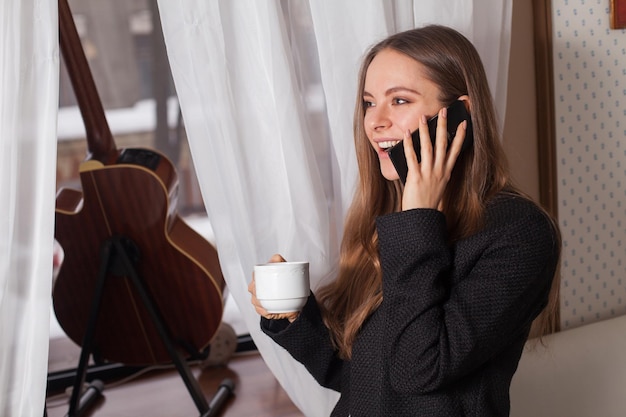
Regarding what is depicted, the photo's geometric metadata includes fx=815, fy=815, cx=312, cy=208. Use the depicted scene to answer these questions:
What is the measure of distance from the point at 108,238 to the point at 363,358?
3.08 feet

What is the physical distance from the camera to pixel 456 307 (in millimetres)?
1147

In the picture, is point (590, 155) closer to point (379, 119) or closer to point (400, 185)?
point (400, 185)

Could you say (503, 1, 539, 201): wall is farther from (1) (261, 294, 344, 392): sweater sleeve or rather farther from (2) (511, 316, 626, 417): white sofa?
(1) (261, 294, 344, 392): sweater sleeve

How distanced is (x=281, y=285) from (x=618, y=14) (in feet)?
3.84

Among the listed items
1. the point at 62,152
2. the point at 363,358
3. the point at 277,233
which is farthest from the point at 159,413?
the point at 62,152

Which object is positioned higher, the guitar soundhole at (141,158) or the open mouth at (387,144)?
the open mouth at (387,144)

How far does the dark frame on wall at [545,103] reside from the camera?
1.84 metres

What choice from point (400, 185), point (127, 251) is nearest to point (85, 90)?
point (127, 251)

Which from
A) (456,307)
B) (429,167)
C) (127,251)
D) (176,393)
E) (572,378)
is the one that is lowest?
(176,393)

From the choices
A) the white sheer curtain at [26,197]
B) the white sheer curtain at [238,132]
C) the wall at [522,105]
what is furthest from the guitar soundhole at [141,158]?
the wall at [522,105]

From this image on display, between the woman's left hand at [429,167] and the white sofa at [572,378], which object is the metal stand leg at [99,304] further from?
the woman's left hand at [429,167]

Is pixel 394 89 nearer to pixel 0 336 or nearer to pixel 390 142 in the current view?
pixel 390 142

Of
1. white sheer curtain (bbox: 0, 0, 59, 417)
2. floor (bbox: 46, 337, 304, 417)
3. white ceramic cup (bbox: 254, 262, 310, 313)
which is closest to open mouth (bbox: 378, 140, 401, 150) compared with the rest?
white ceramic cup (bbox: 254, 262, 310, 313)

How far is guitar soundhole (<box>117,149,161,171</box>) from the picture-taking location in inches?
80.1
